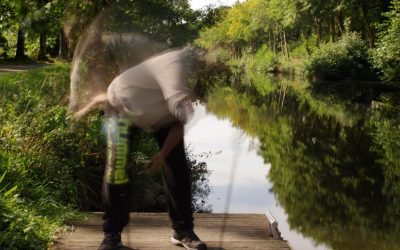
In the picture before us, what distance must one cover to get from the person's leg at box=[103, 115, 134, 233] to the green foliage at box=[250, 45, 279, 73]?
5976cm

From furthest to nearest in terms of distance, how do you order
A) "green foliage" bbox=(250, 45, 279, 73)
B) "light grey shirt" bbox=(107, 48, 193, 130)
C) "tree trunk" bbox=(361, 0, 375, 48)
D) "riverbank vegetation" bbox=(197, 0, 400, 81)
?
1. "green foliage" bbox=(250, 45, 279, 73)
2. "tree trunk" bbox=(361, 0, 375, 48)
3. "riverbank vegetation" bbox=(197, 0, 400, 81)
4. "light grey shirt" bbox=(107, 48, 193, 130)

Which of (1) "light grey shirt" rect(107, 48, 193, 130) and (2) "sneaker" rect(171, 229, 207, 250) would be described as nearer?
(1) "light grey shirt" rect(107, 48, 193, 130)

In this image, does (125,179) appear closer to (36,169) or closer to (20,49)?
(36,169)

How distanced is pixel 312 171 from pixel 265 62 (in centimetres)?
5323

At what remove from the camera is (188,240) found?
4090 millimetres

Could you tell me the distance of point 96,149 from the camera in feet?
24.1

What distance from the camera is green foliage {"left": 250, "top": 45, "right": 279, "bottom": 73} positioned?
6297cm

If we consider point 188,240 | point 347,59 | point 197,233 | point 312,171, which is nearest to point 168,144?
point 188,240

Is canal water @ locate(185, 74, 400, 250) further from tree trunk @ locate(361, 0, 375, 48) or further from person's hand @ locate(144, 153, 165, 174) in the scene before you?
tree trunk @ locate(361, 0, 375, 48)

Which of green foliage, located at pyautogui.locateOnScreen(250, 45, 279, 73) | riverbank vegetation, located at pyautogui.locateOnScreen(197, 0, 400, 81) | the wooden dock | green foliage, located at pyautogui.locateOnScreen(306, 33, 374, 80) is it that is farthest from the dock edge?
green foliage, located at pyautogui.locateOnScreen(250, 45, 279, 73)

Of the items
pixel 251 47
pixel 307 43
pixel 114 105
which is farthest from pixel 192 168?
pixel 251 47

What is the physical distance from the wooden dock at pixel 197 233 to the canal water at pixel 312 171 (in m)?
0.29

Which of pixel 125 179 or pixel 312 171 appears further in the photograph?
pixel 312 171

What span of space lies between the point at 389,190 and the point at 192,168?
12.4ft
